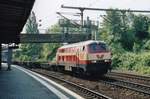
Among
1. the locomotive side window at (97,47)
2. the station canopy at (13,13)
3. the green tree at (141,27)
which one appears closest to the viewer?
the station canopy at (13,13)

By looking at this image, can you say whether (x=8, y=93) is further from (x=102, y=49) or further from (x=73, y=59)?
(x=73, y=59)

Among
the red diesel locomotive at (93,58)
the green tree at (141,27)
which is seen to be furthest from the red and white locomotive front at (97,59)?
the green tree at (141,27)

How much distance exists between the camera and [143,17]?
75.9 metres

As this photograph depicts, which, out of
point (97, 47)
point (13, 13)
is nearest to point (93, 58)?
point (97, 47)

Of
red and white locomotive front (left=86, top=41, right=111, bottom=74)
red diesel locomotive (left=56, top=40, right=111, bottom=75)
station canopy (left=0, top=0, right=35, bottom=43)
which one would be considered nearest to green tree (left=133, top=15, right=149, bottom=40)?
red diesel locomotive (left=56, top=40, right=111, bottom=75)

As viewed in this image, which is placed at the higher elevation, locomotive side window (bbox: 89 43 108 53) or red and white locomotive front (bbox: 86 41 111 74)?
locomotive side window (bbox: 89 43 108 53)

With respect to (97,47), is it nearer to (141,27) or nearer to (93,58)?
(93,58)

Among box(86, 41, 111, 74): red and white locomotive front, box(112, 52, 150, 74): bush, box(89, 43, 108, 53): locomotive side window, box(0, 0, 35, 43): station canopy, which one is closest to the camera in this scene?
box(0, 0, 35, 43): station canopy

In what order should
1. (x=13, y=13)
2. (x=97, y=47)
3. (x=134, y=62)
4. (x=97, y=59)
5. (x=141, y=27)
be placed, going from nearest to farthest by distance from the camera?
(x=13, y=13)
(x=97, y=59)
(x=97, y=47)
(x=134, y=62)
(x=141, y=27)

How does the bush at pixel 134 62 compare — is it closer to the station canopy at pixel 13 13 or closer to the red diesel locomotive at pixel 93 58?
the red diesel locomotive at pixel 93 58

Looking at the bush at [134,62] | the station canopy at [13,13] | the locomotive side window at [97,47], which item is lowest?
the bush at [134,62]

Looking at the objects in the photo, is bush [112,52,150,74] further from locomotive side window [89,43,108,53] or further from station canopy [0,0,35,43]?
station canopy [0,0,35,43]

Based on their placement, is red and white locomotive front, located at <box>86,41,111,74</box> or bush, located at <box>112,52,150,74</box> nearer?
red and white locomotive front, located at <box>86,41,111,74</box>

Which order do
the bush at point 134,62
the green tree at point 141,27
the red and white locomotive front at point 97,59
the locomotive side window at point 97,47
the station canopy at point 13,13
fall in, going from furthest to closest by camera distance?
1. the green tree at point 141,27
2. the bush at point 134,62
3. the locomotive side window at point 97,47
4. the red and white locomotive front at point 97,59
5. the station canopy at point 13,13
